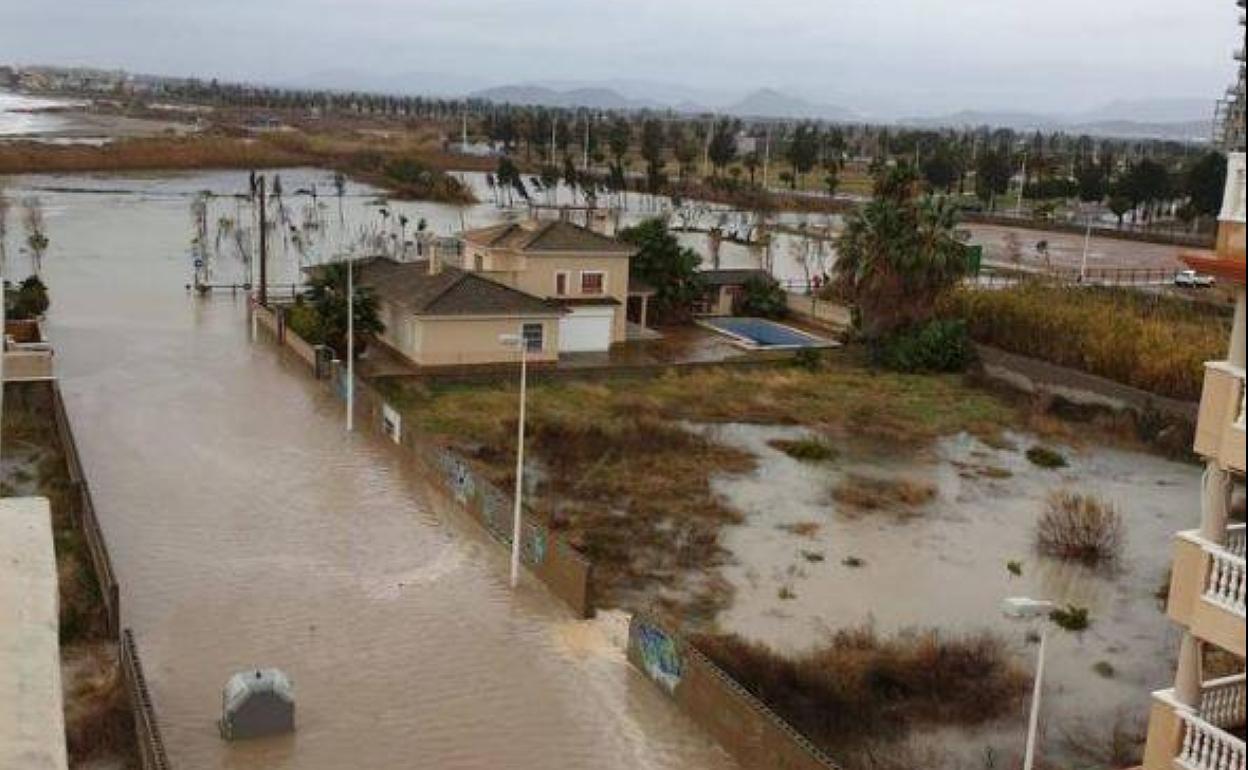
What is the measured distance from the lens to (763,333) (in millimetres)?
51531

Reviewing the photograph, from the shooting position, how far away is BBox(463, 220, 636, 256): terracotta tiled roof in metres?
45.5

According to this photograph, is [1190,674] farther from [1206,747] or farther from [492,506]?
[492,506]

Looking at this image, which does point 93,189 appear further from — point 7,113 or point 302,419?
point 7,113

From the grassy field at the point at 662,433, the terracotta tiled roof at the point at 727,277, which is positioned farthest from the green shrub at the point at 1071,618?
the terracotta tiled roof at the point at 727,277

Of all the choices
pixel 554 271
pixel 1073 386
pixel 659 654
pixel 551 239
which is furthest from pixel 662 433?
pixel 1073 386

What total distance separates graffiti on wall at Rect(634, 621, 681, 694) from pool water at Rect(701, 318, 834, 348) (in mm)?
28662

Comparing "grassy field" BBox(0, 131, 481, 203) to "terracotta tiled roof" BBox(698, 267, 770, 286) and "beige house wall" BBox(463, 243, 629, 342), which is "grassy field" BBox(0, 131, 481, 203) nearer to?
"terracotta tiled roof" BBox(698, 267, 770, 286)

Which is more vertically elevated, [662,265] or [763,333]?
[662,265]

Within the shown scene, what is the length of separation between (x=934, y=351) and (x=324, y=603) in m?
28.4

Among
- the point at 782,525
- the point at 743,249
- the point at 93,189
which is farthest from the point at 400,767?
the point at 93,189

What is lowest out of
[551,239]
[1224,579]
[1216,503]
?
[551,239]

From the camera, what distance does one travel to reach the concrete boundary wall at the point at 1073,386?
39875 millimetres

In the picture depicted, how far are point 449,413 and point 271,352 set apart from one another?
9686 millimetres

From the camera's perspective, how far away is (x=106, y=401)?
34781mm
